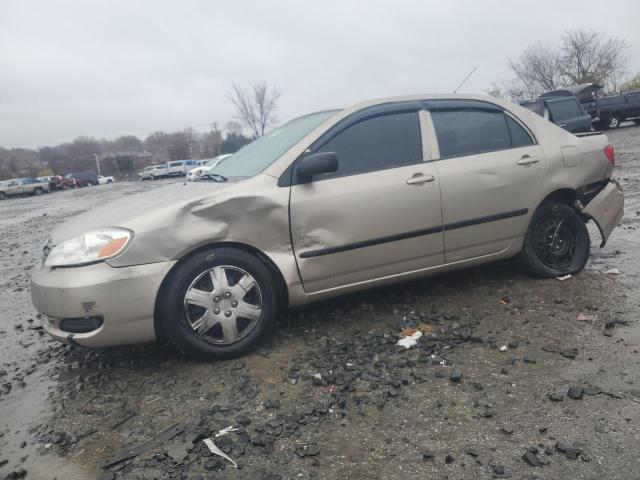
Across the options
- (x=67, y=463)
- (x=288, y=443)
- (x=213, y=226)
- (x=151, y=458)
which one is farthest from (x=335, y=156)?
(x=67, y=463)

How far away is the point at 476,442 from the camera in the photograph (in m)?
2.18

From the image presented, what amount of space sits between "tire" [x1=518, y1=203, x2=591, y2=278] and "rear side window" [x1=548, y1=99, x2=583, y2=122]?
11.0m

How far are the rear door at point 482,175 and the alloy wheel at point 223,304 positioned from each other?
153 centimetres

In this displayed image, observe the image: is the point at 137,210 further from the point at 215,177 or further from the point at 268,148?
the point at 268,148

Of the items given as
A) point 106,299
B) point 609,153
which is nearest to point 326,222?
point 106,299

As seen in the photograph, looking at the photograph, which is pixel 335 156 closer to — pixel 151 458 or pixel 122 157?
pixel 151 458

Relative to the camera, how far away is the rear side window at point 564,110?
45.4 feet

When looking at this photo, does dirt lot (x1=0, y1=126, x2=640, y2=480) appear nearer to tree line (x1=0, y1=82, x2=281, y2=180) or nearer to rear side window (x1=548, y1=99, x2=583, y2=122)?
rear side window (x1=548, y1=99, x2=583, y2=122)

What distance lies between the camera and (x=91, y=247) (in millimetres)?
2941

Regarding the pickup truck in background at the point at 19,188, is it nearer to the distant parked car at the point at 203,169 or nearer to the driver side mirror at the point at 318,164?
the distant parked car at the point at 203,169

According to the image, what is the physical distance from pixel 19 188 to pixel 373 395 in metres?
44.8

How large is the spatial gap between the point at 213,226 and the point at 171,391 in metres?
1.01

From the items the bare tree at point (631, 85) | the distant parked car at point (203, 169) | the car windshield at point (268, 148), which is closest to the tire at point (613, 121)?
the distant parked car at point (203, 169)

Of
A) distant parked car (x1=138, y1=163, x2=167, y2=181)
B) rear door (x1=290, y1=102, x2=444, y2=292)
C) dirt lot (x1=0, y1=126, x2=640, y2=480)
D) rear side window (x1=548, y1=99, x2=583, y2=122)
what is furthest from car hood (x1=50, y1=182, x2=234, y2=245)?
distant parked car (x1=138, y1=163, x2=167, y2=181)
